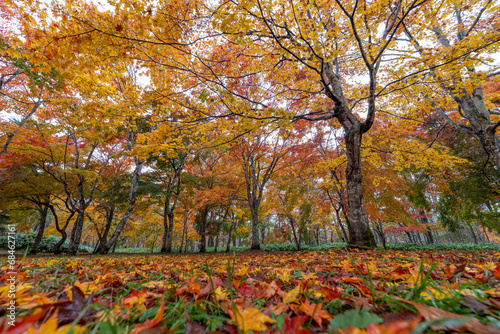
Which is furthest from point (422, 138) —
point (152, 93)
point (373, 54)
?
point (152, 93)

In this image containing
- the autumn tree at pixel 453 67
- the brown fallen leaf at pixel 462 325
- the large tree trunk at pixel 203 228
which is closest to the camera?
the brown fallen leaf at pixel 462 325

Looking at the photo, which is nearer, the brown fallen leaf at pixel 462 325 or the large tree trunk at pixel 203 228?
the brown fallen leaf at pixel 462 325

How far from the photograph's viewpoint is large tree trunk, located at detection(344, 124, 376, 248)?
439cm

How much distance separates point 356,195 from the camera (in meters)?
4.57

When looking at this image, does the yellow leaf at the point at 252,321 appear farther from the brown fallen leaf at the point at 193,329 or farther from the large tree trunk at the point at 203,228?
the large tree trunk at the point at 203,228

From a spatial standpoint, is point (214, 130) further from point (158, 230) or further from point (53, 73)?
point (158, 230)

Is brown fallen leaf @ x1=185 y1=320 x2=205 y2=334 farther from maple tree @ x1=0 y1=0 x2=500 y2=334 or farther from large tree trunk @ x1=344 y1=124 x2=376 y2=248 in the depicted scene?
large tree trunk @ x1=344 y1=124 x2=376 y2=248

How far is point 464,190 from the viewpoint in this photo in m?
8.39

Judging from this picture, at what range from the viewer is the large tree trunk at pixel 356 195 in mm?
4387

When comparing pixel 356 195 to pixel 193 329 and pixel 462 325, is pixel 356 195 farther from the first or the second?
pixel 193 329

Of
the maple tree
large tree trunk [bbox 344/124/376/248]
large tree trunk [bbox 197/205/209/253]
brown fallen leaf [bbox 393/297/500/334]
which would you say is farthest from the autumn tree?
large tree trunk [bbox 197/205/209/253]

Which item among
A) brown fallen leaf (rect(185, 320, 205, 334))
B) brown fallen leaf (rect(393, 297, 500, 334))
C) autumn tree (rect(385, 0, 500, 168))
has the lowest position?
brown fallen leaf (rect(185, 320, 205, 334))

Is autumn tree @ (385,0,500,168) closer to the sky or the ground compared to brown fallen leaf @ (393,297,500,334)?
closer to the sky

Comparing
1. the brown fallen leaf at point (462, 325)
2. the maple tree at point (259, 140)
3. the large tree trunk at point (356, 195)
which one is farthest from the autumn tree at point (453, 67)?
the brown fallen leaf at point (462, 325)
